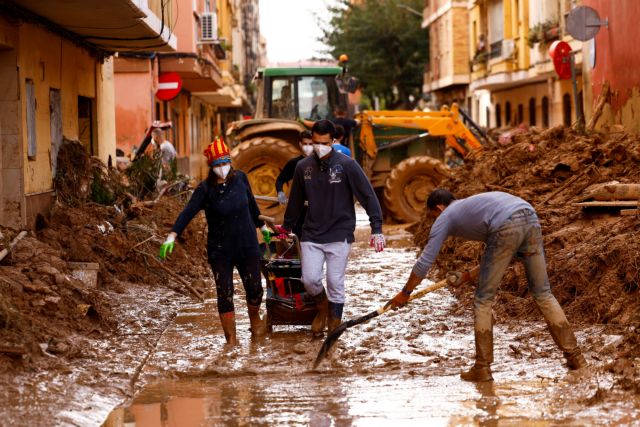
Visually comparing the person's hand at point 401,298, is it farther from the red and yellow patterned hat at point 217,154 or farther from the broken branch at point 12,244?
the broken branch at point 12,244

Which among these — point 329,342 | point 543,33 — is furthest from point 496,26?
point 329,342

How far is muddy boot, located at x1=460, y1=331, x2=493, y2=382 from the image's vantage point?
796 cm

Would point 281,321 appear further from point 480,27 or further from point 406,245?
point 480,27

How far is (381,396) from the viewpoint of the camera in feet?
24.9

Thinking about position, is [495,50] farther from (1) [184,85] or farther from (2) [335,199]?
(2) [335,199]

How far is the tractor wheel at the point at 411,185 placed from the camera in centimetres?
2125

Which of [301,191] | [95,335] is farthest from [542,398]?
[95,335]

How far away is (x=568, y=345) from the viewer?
8156mm

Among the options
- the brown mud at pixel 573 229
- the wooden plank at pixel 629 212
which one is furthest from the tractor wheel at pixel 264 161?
the wooden plank at pixel 629 212

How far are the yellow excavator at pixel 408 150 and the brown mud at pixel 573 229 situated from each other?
131 inches

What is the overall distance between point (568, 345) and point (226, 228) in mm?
3017

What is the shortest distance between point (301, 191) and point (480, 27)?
4048 centimetres

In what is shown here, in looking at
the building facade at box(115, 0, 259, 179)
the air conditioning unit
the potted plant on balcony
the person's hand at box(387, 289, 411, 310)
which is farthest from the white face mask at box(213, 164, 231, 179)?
the potted plant on balcony

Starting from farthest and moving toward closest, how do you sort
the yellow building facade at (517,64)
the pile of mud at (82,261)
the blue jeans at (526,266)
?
the yellow building facade at (517,64) < the pile of mud at (82,261) < the blue jeans at (526,266)
